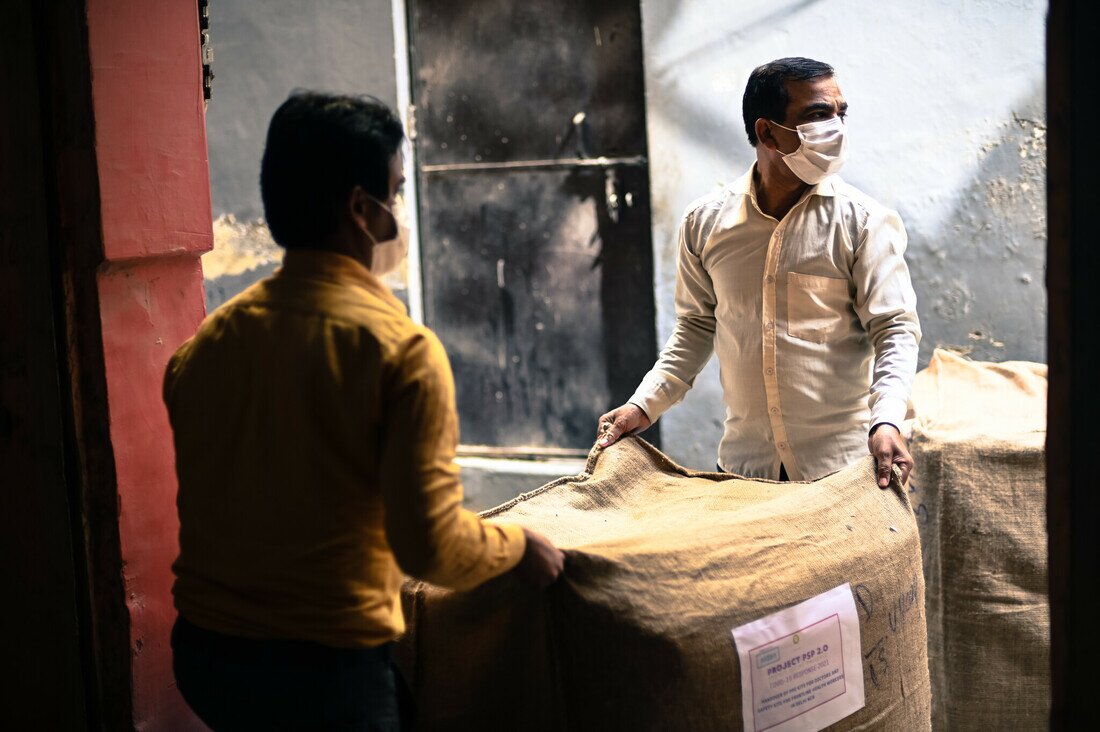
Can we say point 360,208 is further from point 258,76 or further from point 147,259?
point 258,76

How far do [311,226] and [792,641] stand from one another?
1042 millimetres

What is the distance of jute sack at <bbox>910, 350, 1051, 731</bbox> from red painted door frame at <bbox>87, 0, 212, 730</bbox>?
1.83 m

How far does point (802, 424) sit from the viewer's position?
2.54 m

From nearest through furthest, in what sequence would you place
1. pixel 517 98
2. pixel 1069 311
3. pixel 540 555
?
pixel 1069 311, pixel 540 555, pixel 517 98

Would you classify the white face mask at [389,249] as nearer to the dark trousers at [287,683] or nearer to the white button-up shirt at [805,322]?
the dark trousers at [287,683]

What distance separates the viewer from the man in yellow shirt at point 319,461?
1.39 metres

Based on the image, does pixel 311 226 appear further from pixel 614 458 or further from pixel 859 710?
pixel 859 710

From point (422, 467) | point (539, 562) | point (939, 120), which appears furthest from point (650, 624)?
point (939, 120)

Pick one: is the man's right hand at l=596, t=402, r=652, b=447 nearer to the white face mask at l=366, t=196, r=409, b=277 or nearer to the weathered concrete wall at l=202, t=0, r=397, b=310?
the white face mask at l=366, t=196, r=409, b=277

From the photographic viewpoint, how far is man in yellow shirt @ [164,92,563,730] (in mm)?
1388

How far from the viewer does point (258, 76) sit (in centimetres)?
477

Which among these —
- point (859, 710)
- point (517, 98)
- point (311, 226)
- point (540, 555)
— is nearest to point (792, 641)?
point (859, 710)

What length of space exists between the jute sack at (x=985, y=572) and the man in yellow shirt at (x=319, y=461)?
172 centimetres

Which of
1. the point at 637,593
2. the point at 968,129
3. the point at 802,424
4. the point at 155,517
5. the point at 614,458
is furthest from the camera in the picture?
the point at 968,129
